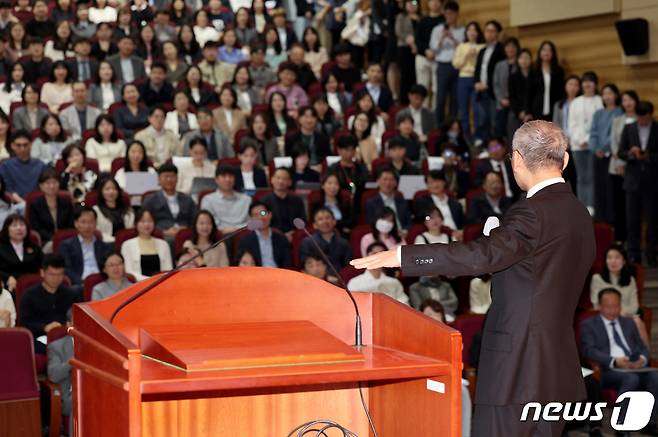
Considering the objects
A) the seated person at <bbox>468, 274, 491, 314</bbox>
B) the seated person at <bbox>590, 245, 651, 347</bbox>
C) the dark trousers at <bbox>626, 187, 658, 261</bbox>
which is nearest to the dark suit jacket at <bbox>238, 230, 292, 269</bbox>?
the seated person at <bbox>468, 274, 491, 314</bbox>

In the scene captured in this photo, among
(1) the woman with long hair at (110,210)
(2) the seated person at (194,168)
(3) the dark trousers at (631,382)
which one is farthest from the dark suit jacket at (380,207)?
(3) the dark trousers at (631,382)

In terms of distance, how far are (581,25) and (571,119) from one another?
121 cm

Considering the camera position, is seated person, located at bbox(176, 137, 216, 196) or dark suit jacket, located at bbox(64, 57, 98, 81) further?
dark suit jacket, located at bbox(64, 57, 98, 81)

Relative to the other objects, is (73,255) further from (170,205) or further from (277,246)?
(277,246)

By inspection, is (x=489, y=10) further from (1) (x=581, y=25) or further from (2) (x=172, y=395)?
(2) (x=172, y=395)

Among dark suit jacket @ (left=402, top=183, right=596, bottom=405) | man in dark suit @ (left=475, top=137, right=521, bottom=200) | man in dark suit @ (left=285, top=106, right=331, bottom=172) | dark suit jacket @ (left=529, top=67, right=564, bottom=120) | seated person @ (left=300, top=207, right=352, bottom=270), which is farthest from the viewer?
dark suit jacket @ (left=529, top=67, right=564, bottom=120)

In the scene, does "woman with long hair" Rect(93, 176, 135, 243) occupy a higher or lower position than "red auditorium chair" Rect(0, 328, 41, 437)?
higher

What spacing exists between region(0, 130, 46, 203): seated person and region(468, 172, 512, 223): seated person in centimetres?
286

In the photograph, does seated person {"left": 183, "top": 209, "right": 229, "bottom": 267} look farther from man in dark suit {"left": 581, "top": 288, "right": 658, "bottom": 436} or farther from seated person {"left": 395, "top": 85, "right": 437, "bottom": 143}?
seated person {"left": 395, "top": 85, "right": 437, "bottom": 143}

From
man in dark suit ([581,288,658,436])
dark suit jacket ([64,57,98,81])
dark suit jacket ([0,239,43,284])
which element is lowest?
man in dark suit ([581,288,658,436])

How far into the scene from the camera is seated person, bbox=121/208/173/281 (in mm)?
6023

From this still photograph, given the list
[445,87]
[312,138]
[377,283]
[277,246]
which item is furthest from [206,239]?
[445,87]

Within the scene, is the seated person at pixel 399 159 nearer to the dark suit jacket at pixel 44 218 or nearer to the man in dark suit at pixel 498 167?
the man in dark suit at pixel 498 167

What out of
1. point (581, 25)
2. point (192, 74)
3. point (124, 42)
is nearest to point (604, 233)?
point (581, 25)
